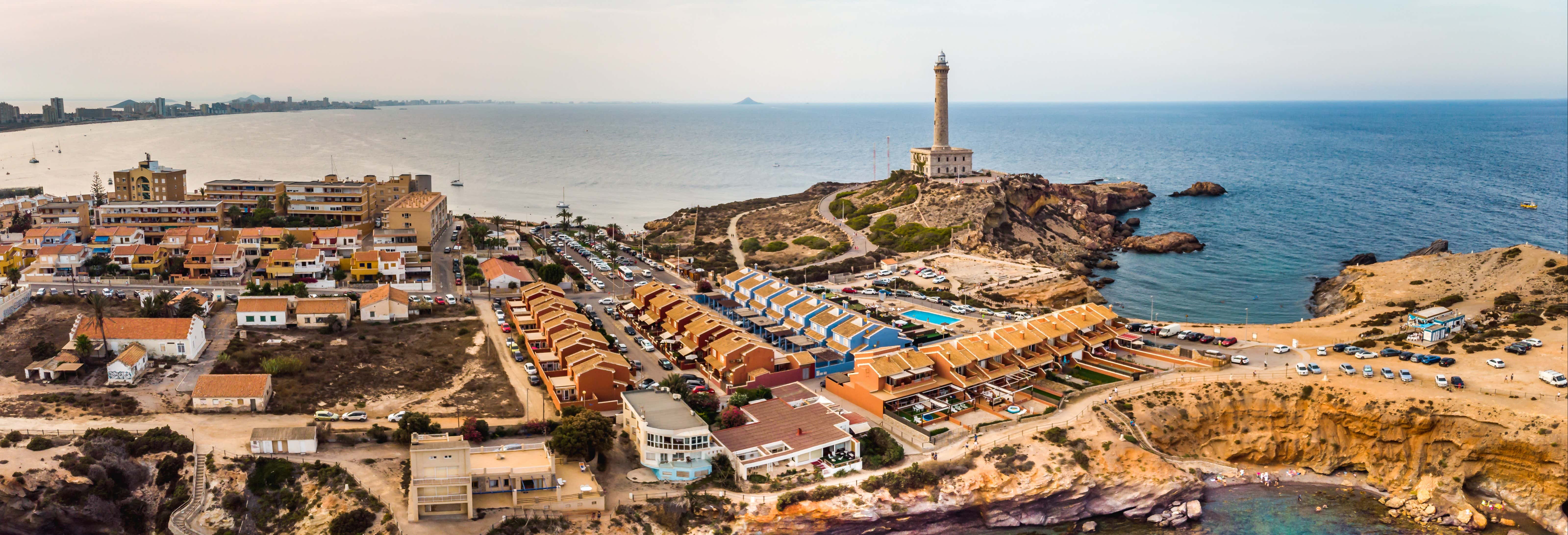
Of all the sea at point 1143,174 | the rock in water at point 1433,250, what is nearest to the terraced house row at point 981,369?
the sea at point 1143,174

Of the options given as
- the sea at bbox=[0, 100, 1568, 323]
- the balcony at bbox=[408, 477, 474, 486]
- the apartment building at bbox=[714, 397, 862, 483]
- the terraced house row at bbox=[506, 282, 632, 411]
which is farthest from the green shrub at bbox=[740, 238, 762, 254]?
the balcony at bbox=[408, 477, 474, 486]

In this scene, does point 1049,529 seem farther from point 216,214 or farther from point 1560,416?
point 216,214

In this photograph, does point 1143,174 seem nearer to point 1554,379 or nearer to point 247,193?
point 1554,379

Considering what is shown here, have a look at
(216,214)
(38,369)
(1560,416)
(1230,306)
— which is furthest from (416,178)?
(1560,416)

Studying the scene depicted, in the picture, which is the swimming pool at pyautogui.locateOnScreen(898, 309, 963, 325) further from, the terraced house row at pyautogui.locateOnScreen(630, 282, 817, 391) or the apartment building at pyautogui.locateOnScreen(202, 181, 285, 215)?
the apartment building at pyautogui.locateOnScreen(202, 181, 285, 215)

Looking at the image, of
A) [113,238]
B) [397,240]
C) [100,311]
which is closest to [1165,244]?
[397,240]

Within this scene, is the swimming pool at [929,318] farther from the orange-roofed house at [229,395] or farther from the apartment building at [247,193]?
A: the apartment building at [247,193]

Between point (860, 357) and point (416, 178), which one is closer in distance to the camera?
point (860, 357)
